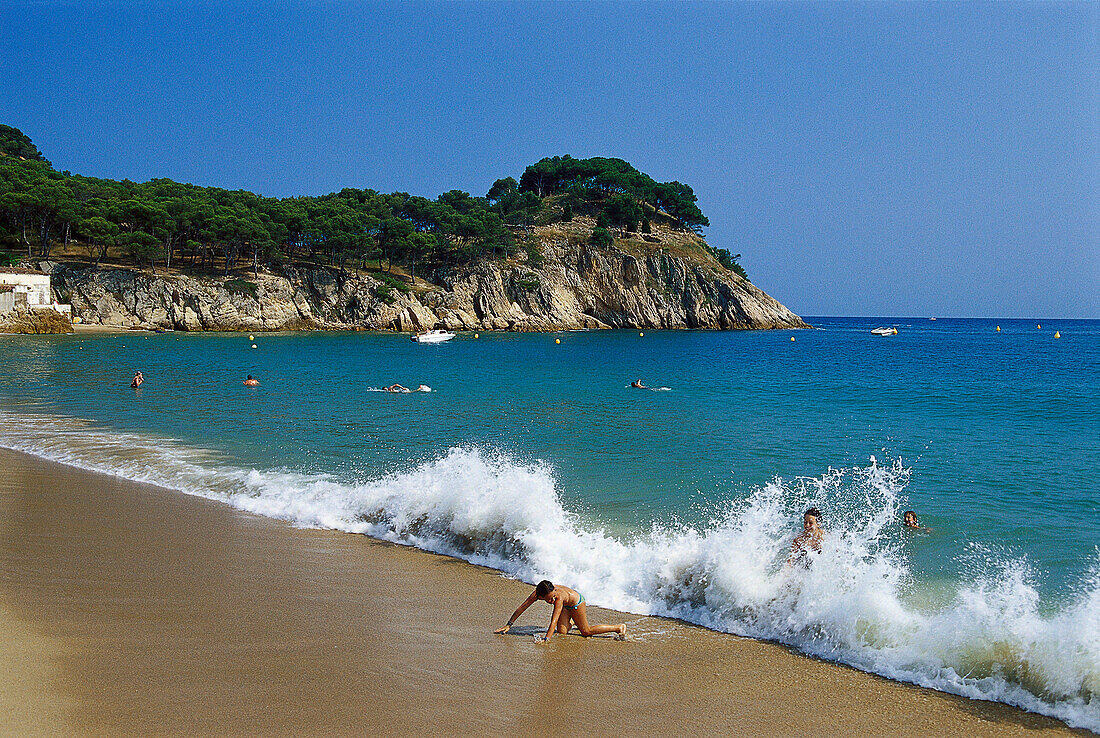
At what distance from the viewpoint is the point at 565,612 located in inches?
307

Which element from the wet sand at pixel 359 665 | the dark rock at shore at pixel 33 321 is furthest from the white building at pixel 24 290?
the wet sand at pixel 359 665

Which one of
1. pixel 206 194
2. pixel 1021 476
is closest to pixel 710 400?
pixel 1021 476

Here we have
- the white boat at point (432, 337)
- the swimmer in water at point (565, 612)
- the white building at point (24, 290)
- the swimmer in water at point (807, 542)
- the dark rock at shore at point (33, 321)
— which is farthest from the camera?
the white boat at point (432, 337)

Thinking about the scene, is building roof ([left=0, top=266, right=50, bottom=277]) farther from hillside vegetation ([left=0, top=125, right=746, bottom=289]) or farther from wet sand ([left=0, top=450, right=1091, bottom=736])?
wet sand ([left=0, top=450, right=1091, bottom=736])

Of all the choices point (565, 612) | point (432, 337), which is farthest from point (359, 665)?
point (432, 337)

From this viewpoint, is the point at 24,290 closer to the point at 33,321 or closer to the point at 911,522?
the point at 33,321

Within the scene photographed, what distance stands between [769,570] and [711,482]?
6.27 m

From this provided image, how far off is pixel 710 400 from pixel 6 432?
23866 millimetres

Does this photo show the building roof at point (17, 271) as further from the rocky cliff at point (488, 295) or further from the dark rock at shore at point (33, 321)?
the dark rock at shore at point (33, 321)

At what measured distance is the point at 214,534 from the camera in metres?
11.1

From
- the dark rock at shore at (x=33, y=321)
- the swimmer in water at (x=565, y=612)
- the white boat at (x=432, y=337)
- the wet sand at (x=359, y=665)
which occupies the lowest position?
the wet sand at (x=359, y=665)

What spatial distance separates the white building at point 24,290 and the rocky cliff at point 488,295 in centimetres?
458

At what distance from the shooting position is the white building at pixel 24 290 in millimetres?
64000

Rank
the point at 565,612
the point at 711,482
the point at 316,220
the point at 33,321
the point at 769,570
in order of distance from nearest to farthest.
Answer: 1. the point at 565,612
2. the point at 769,570
3. the point at 711,482
4. the point at 33,321
5. the point at 316,220
